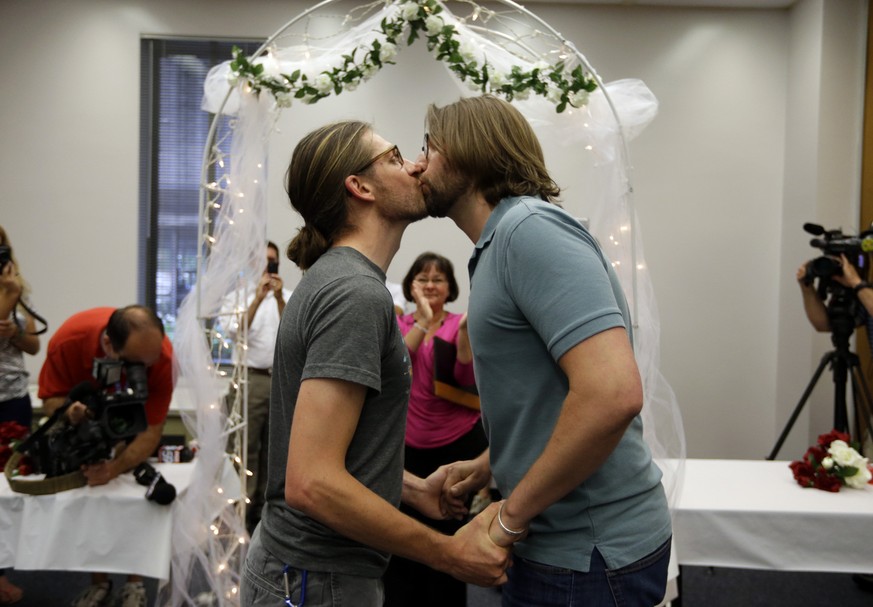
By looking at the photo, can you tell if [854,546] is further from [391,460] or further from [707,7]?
[707,7]

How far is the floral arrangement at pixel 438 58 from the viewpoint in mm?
2833

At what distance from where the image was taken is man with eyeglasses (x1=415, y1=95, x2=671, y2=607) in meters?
1.01

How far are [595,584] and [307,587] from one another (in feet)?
1.36

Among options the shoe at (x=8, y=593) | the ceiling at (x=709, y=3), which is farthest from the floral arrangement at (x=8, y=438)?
the ceiling at (x=709, y=3)

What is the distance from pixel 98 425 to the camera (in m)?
2.47

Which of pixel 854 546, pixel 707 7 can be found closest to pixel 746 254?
pixel 707 7

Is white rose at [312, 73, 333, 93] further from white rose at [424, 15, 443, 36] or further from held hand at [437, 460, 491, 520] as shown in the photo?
held hand at [437, 460, 491, 520]

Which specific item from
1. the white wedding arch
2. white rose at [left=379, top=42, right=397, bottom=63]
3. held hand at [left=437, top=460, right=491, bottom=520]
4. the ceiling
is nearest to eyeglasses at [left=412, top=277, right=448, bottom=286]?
the white wedding arch

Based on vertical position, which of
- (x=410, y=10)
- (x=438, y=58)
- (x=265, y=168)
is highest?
(x=410, y=10)

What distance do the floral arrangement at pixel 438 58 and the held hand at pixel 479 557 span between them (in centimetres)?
204

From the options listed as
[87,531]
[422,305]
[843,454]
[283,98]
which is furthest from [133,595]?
[843,454]

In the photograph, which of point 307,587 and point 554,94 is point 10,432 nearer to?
point 307,587

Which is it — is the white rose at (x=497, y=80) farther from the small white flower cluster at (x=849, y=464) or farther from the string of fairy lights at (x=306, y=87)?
Answer: the small white flower cluster at (x=849, y=464)

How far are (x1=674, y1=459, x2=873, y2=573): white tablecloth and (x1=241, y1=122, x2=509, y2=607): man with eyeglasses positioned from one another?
152 cm
